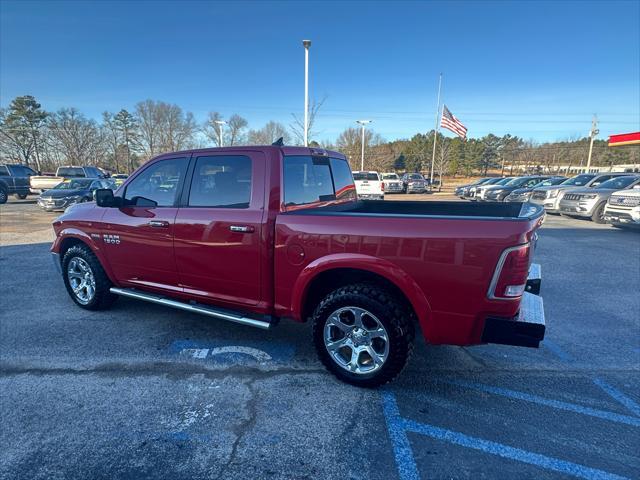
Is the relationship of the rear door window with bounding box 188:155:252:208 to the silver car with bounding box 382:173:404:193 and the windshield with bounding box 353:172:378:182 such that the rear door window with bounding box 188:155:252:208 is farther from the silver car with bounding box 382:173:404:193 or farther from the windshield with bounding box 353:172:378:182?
the silver car with bounding box 382:173:404:193

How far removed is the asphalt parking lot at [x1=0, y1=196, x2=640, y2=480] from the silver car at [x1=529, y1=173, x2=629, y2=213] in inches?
460

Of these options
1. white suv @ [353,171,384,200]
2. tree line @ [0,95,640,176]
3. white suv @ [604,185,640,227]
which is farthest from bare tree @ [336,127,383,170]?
white suv @ [604,185,640,227]

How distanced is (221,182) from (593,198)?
13.6 metres

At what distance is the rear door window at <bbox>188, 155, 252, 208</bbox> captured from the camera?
3.21 metres

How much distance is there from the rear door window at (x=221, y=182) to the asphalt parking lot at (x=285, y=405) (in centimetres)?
148

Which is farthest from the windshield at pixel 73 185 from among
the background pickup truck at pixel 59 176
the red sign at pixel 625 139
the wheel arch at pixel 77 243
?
the red sign at pixel 625 139

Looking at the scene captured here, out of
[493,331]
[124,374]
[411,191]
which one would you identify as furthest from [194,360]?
[411,191]

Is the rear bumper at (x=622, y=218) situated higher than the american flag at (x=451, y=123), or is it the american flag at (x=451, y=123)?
the american flag at (x=451, y=123)

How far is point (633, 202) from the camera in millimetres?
9992

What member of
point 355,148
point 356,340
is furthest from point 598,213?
point 355,148

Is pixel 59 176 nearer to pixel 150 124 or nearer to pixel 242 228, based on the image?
pixel 242 228

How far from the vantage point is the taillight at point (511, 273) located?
2.29m

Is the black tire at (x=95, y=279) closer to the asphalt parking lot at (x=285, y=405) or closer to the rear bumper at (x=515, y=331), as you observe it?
the asphalt parking lot at (x=285, y=405)

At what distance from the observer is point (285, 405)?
270cm
